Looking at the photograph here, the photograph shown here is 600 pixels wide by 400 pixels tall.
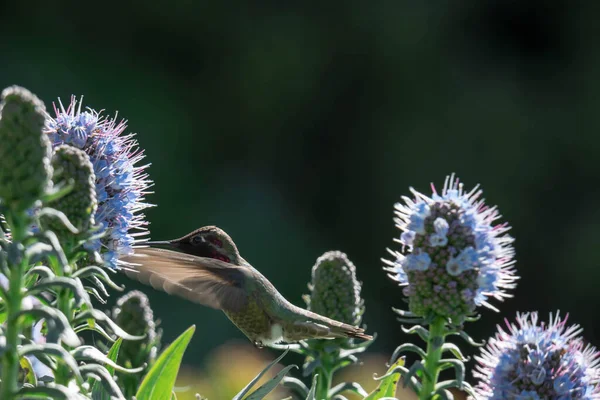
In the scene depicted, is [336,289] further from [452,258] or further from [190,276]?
[452,258]

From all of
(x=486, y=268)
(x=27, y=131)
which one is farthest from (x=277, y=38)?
(x=27, y=131)

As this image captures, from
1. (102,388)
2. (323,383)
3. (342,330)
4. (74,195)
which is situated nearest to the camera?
(74,195)

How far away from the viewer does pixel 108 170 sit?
101 inches

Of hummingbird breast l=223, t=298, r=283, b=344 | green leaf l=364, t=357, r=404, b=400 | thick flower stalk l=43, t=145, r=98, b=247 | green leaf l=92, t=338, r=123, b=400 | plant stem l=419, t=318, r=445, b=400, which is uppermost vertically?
hummingbird breast l=223, t=298, r=283, b=344

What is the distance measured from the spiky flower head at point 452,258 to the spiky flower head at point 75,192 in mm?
916

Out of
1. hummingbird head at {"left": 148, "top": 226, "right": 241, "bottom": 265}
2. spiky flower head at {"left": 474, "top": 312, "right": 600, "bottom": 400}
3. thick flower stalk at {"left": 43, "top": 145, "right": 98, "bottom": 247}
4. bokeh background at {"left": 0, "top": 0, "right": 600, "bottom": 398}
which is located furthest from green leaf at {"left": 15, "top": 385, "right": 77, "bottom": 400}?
bokeh background at {"left": 0, "top": 0, "right": 600, "bottom": 398}

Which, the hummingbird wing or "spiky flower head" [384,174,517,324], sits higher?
"spiky flower head" [384,174,517,324]

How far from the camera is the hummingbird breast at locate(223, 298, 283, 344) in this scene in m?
3.55

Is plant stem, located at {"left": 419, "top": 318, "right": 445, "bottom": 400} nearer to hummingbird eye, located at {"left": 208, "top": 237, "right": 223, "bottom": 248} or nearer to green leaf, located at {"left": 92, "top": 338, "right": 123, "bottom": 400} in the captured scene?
green leaf, located at {"left": 92, "top": 338, "right": 123, "bottom": 400}

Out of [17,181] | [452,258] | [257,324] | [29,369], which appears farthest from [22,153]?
[257,324]

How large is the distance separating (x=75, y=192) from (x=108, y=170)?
1.41 feet

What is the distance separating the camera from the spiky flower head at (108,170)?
249 cm

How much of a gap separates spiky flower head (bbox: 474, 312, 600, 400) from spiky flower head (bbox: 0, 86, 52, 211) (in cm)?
144

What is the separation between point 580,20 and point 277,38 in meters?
3.71
